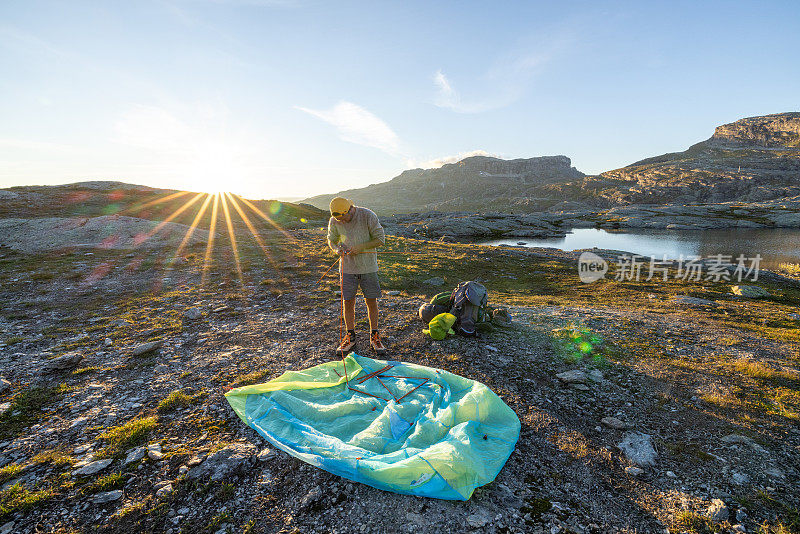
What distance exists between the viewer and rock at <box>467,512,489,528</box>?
336 centimetres

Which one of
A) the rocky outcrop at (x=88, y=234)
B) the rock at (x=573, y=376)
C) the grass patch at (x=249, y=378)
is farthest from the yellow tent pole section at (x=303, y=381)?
the rocky outcrop at (x=88, y=234)

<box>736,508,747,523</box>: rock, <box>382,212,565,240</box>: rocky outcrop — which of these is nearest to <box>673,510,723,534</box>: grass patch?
<box>736,508,747,523</box>: rock

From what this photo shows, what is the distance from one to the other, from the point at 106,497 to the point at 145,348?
4.47 metres

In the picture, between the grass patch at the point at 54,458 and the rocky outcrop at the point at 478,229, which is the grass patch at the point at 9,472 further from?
the rocky outcrop at the point at 478,229

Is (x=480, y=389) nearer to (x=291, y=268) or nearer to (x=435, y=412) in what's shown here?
(x=435, y=412)

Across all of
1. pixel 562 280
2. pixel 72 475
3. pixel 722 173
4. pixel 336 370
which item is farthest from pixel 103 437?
pixel 722 173

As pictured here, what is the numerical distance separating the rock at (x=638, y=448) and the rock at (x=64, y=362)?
1004cm

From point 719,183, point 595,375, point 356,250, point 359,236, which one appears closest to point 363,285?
point 356,250

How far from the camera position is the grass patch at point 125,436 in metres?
4.20

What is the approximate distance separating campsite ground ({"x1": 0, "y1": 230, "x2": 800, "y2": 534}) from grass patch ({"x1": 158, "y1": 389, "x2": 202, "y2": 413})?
0.02 meters

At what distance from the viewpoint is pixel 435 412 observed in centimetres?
507

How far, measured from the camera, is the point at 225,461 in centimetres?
412

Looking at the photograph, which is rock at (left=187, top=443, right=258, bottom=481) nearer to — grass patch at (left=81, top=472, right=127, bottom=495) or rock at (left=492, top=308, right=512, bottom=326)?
grass patch at (left=81, top=472, right=127, bottom=495)

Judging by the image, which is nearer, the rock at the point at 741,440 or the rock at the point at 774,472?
the rock at the point at 774,472
